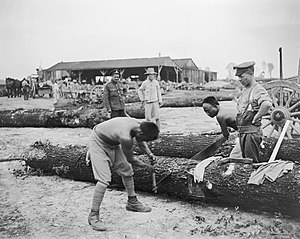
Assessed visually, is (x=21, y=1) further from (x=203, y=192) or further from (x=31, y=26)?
(x=203, y=192)

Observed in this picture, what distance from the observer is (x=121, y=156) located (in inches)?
154

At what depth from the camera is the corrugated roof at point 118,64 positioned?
30.1 meters

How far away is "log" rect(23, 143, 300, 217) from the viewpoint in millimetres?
3570

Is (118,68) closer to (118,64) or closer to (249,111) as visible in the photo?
(118,64)

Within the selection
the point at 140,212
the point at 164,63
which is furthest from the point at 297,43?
the point at 164,63

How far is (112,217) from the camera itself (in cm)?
385

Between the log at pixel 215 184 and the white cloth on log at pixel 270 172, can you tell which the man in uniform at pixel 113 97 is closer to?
the log at pixel 215 184

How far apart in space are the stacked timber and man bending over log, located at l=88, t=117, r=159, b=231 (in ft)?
1.65

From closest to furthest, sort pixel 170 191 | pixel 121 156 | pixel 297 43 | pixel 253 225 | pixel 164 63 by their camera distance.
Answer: pixel 297 43
pixel 253 225
pixel 121 156
pixel 170 191
pixel 164 63

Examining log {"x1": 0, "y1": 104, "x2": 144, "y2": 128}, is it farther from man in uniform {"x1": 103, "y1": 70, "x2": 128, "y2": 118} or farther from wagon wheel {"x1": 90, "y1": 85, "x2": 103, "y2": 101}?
wagon wheel {"x1": 90, "y1": 85, "x2": 103, "y2": 101}

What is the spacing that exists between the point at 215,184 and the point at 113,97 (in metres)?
3.95

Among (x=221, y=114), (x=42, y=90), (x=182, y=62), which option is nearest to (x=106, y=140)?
(x=221, y=114)

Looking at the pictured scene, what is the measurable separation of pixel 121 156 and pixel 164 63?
1016 inches

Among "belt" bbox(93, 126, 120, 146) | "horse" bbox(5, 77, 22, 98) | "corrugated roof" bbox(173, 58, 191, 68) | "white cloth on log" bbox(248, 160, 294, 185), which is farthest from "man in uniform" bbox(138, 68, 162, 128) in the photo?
"corrugated roof" bbox(173, 58, 191, 68)
